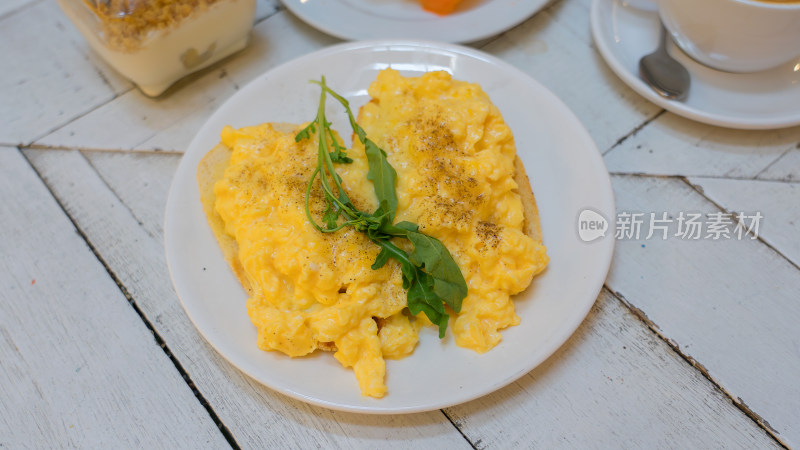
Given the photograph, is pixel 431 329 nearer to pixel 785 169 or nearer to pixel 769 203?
pixel 769 203

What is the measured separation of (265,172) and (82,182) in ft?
2.82

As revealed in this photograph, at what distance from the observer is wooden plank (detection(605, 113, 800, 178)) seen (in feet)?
6.72

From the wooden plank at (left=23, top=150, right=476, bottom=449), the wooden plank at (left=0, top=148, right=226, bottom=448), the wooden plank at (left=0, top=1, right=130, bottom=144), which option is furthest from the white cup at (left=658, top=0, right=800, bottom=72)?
the wooden plank at (left=0, top=1, right=130, bottom=144)

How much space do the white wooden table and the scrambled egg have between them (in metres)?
0.26

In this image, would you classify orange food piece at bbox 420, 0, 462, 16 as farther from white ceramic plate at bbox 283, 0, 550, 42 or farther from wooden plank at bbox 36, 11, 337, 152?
wooden plank at bbox 36, 11, 337, 152

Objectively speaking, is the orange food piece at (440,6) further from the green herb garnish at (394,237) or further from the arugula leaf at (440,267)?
the arugula leaf at (440,267)

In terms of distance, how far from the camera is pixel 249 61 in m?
2.43

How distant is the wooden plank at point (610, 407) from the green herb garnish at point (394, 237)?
32 cm

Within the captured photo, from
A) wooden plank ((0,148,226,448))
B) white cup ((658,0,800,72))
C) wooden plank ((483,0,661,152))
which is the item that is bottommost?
wooden plank ((0,148,226,448))

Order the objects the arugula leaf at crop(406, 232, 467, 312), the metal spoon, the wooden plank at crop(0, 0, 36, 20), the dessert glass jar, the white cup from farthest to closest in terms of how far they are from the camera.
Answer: the wooden plank at crop(0, 0, 36, 20) → the metal spoon → the dessert glass jar → the white cup → the arugula leaf at crop(406, 232, 467, 312)

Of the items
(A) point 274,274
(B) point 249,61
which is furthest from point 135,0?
(A) point 274,274

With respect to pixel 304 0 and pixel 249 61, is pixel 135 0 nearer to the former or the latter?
pixel 249 61

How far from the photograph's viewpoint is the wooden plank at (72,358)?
1.67 m

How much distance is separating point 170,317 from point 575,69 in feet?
5.77
